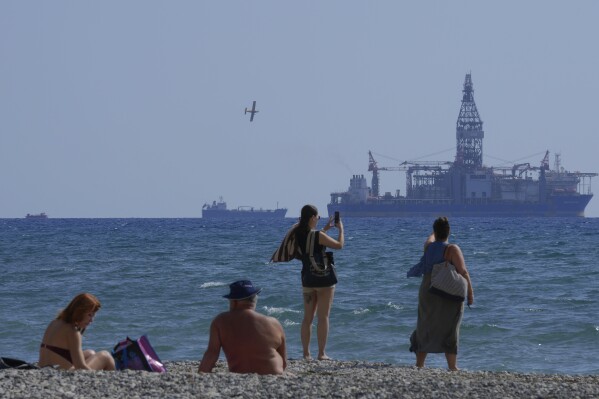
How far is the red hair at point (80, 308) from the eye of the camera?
27.2ft

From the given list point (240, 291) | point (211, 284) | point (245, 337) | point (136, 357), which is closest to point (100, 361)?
point (136, 357)

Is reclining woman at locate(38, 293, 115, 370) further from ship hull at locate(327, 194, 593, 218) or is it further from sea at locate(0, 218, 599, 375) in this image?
ship hull at locate(327, 194, 593, 218)

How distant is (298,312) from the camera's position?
66.4ft

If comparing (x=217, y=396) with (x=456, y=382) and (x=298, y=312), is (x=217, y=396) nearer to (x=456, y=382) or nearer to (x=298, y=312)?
(x=456, y=382)

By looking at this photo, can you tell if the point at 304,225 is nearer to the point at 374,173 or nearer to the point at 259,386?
the point at 259,386

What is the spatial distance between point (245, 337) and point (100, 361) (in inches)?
43.9

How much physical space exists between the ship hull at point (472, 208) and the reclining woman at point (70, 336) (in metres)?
158

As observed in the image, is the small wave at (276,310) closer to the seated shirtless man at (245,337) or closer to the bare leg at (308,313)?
the bare leg at (308,313)

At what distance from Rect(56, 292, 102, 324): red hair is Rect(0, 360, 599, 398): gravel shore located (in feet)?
1.28

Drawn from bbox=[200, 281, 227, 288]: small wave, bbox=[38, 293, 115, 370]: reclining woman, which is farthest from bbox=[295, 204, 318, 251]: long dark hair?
bbox=[200, 281, 227, 288]: small wave

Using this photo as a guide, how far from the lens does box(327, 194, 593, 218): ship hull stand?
167 metres

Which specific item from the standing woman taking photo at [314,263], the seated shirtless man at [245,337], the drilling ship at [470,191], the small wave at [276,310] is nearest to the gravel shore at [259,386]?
the seated shirtless man at [245,337]

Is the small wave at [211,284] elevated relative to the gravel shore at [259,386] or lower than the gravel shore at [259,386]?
lower

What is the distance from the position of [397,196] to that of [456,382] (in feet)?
545
